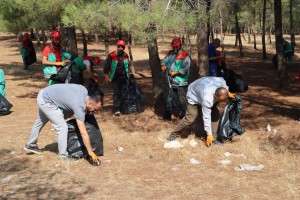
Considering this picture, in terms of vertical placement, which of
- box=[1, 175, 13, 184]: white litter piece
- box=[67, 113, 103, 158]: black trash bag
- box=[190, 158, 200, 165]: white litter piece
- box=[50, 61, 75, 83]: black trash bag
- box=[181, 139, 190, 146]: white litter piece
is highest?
box=[50, 61, 75, 83]: black trash bag

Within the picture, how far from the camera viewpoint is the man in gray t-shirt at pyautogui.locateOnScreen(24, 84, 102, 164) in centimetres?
502

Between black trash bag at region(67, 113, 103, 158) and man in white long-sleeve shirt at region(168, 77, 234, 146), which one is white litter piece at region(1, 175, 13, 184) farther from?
man in white long-sleeve shirt at region(168, 77, 234, 146)

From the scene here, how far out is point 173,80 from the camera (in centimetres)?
729

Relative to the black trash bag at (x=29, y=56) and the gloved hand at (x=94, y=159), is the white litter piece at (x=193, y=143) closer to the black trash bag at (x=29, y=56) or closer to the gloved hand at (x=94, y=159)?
the gloved hand at (x=94, y=159)

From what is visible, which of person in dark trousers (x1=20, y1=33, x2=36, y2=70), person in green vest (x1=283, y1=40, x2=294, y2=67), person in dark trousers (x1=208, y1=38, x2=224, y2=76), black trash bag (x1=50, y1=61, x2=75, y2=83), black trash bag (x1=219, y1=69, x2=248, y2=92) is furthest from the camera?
person in dark trousers (x1=20, y1=33, x2=36, y2=70)

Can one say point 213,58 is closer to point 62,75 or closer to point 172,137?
point 172,137

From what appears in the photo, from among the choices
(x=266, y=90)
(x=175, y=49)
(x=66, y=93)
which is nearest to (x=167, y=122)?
(x=175, y=49)

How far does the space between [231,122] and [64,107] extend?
2533 millimetres

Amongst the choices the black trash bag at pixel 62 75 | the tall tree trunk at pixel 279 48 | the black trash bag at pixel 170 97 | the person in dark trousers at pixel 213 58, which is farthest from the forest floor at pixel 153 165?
the tall tree trunk at pixel 279 48

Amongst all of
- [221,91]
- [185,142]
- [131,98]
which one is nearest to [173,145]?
[185,142]

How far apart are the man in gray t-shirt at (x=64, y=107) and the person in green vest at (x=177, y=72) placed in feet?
7.54

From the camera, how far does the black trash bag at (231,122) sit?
20.3 feet

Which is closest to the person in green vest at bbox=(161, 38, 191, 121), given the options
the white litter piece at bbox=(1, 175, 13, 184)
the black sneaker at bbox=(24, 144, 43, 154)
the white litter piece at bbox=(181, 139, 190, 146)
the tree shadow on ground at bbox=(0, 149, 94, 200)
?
the white litter piece at bbox=(181, 139, 190, 146)

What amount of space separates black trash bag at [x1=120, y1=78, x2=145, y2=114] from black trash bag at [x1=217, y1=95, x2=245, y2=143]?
2489mm
